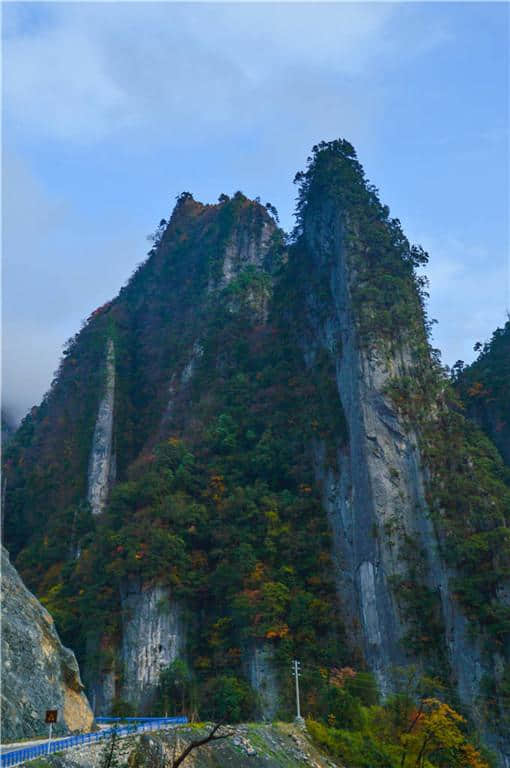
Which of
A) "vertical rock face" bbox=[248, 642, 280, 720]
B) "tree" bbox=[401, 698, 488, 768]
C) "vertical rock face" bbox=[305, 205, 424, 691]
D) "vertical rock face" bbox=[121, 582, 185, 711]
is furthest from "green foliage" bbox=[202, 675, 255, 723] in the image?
"tree" bbox=[401, 698, 488, 768]

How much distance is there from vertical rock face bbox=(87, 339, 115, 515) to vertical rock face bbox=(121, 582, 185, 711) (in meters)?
17.2

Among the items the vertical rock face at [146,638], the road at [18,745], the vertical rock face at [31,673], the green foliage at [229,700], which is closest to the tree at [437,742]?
the green foliage at [229,700]

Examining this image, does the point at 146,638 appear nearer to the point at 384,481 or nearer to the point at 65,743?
the point at 384,481

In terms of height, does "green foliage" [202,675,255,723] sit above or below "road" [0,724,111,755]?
above

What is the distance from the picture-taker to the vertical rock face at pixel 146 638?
37.8m

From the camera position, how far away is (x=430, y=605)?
117 ft

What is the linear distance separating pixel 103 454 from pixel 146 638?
23.5m

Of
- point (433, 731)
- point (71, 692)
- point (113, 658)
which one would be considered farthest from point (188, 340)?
point (433, 731)

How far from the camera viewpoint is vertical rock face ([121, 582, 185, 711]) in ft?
124

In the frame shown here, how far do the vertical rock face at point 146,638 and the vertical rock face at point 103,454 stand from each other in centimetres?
1716

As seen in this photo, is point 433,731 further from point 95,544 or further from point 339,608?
point 95,544

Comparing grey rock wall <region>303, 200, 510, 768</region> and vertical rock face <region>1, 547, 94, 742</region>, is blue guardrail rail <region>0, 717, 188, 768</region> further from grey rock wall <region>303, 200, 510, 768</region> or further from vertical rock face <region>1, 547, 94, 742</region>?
grey rock wall <region>303, 200, 510, 768</region>

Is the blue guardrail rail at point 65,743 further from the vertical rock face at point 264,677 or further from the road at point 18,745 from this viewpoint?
the vertical rock face at point 264,677

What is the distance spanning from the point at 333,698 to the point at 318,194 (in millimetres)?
35221
